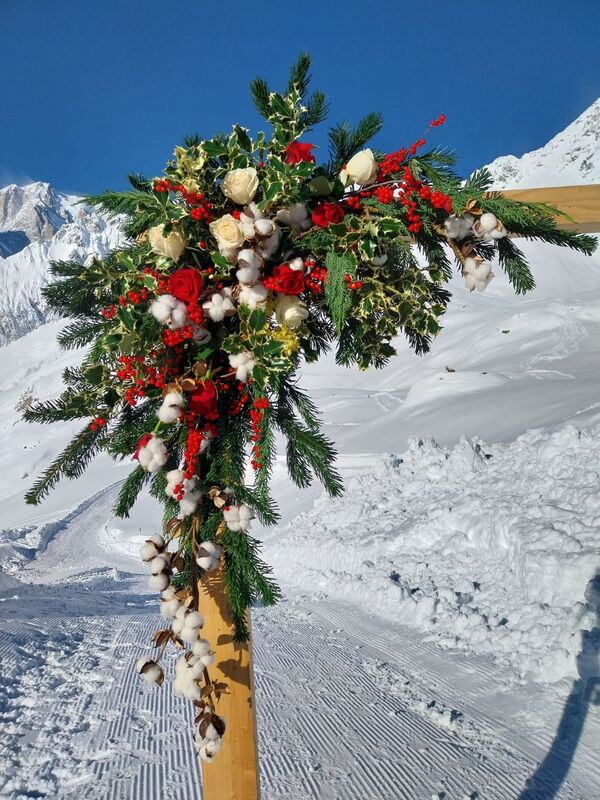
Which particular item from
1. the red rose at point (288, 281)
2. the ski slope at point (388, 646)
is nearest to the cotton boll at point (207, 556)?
the red rose at point (288, 281)

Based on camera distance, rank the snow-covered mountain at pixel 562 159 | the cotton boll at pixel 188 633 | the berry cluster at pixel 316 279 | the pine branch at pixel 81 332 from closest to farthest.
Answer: the cotton boll at pixel 188 633 → the berry cluster at pixel 316 279 → the pine branch at pixel 81 332 → the snow-covered mountain at pixel 562 159

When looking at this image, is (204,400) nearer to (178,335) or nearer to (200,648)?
(178,335)

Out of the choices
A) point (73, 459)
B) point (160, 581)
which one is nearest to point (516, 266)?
point (160, 581)

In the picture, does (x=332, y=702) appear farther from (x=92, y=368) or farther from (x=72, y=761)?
(x=92, y=368)

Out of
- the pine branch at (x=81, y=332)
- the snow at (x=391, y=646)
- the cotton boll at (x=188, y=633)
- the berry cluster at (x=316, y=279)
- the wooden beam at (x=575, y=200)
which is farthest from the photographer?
the snow at (x=391, y=646)

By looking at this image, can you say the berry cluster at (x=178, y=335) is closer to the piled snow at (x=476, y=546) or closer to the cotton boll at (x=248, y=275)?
the cotton boll at (x=248, y=275)

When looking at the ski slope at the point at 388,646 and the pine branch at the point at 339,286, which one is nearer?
the pine branch at the point at 339,286

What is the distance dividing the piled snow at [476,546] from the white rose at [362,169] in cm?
399

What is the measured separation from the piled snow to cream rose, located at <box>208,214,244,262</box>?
4080 millimetres

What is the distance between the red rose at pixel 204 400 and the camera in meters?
1.28

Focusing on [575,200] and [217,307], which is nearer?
[217,307]

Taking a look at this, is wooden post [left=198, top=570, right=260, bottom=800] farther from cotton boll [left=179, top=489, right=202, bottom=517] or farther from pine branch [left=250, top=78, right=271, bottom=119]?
pine branch [left=250, top=78, right=271, bottom=119]

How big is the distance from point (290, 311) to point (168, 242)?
1.05ft

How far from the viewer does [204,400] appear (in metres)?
1.28
